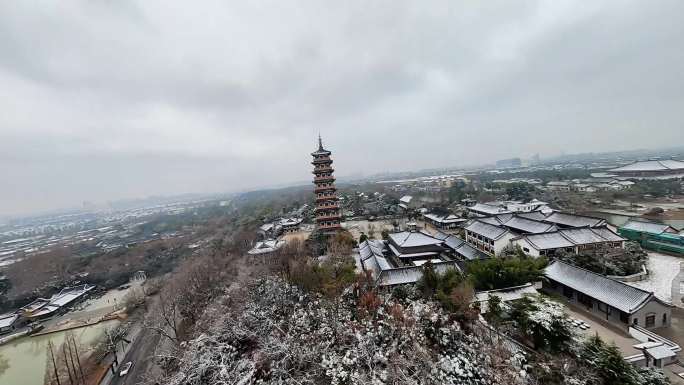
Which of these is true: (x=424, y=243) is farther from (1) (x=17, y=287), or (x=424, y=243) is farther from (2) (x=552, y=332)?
(1) (x=17, y=287)

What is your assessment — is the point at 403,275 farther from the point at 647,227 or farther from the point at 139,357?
the point at 647,227

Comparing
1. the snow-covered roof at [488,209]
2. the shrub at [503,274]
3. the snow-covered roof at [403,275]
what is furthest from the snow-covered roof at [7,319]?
the snow-covered roof at [488,209]

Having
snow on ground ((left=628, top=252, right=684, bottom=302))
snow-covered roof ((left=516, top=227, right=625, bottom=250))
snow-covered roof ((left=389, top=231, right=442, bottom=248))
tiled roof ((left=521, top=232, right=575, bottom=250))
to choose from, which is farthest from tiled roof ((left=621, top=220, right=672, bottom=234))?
snow-covered roof ((left=389, top=231, right=442, bottom=248))

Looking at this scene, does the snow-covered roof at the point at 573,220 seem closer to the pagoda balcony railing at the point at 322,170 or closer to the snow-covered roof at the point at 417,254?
the snow-covered roof at the point at 417,254

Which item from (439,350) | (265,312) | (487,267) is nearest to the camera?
(439,350)

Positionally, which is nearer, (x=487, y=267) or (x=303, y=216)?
(x=487, y=267)

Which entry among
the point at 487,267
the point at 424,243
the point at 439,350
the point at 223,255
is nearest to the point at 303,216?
the point at 223,255
